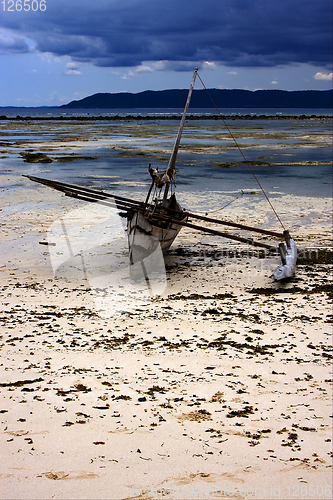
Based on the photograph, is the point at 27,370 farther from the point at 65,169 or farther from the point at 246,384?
the point at 65,169

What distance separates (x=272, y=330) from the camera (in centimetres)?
702

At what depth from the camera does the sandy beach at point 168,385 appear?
387 centimetres

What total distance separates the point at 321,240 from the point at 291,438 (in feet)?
30.4

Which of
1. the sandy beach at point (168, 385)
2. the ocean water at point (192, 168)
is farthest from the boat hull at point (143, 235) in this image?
the ocean water at point (192, 168)

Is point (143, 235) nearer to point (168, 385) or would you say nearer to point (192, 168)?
point (168, 385)

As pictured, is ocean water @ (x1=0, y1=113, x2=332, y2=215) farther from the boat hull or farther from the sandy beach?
the sandy beach

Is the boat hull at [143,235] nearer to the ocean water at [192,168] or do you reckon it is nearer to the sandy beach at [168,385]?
the sandy beach at [168,385]

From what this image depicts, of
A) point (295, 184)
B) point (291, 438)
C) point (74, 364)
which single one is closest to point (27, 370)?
point (74, 364)

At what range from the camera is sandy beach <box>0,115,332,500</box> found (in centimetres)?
387

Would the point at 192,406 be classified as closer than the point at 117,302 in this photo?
Yes

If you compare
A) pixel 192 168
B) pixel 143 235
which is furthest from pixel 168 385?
pixel 192 168

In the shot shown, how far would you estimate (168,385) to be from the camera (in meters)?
5.33

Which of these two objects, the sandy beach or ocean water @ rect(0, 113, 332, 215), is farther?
ocean water @ rect(0, 113, 332, 215)

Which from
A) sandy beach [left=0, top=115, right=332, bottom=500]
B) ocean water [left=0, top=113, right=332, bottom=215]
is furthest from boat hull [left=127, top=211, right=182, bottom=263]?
ocean water [left=0, top=113, right=332, bottom=215]
